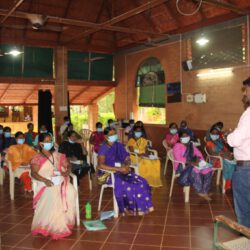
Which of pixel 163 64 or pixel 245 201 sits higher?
pixel 163 64

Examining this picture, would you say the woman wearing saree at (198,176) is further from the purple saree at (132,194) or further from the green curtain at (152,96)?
the green curtain at (152,96)

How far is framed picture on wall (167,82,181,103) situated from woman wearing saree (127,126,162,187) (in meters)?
3.43

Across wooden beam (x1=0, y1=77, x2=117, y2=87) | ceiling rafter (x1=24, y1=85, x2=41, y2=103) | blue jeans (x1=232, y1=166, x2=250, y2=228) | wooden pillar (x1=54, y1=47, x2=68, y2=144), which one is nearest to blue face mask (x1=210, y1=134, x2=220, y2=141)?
blue jeans (x1=232, y1=166, x2=250, y2=228)

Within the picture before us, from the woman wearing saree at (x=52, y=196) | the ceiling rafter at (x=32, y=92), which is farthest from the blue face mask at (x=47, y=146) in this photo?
the ceiling rafter at (x=32, y=92)

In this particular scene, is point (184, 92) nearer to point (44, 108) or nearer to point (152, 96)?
point (152, 96)

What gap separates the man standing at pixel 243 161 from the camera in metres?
2.37

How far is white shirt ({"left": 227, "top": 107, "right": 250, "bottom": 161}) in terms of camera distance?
236 cm

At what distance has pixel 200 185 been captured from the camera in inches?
187

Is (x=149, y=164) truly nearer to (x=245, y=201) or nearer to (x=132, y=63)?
(x=245, y=201)

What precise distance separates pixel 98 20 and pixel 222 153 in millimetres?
6145

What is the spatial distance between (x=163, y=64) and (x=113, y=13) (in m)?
2.12

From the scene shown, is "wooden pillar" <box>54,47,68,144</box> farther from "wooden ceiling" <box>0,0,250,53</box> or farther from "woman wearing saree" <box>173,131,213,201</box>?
"woman wearing saree" <box>173,131,213,201</box>

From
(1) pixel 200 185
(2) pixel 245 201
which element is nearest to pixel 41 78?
(1) pixel 200 185

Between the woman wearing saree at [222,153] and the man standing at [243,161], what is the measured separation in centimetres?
Answer: 254
